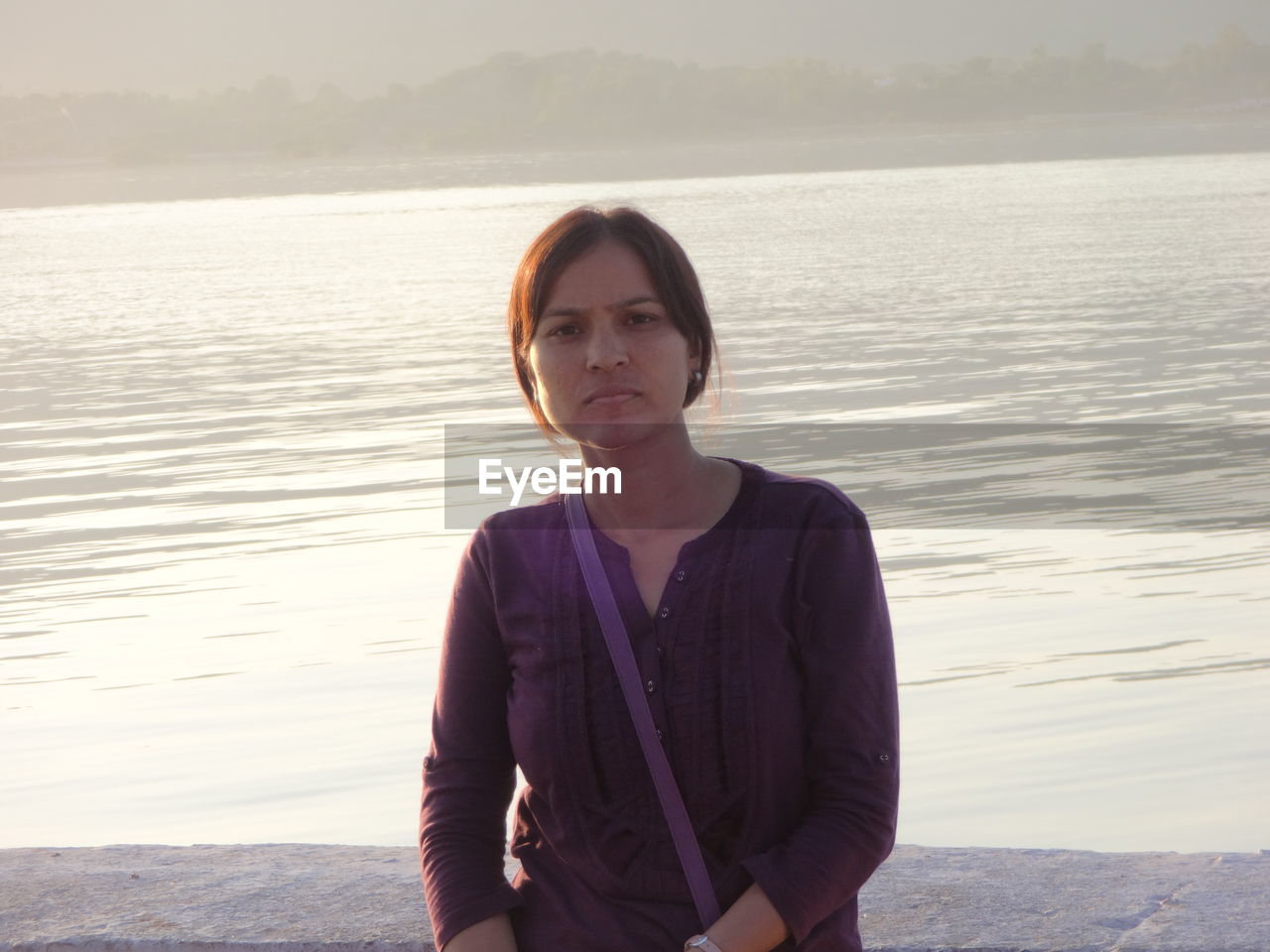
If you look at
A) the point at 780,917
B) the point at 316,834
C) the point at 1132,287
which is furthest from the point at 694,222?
the point at 780,917

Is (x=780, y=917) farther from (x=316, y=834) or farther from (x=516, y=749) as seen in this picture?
(x=316, y=834)

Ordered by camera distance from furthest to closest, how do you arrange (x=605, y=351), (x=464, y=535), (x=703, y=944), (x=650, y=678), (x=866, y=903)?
(x=464, y=535), (x=866, y=903), (x=605, y=351), (x=650, y=678), (x=703, y=944)

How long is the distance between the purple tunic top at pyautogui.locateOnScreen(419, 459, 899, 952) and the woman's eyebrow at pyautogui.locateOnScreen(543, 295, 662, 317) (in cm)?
28

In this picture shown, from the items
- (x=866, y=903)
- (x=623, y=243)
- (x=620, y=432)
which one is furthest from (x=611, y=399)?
(x=866, y=903)

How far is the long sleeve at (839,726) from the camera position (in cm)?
→ 245

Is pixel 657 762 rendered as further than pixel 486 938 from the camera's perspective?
No

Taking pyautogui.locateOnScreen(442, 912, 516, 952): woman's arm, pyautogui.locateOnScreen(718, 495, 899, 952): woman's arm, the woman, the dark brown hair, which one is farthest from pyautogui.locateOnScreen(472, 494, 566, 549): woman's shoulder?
pyautogui.locateOnScreen(442, 912, 516, 952): woman's arm

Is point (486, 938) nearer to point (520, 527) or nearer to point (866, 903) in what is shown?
point (520, 527)

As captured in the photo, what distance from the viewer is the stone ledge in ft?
9.61

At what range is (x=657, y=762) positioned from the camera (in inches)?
97.0

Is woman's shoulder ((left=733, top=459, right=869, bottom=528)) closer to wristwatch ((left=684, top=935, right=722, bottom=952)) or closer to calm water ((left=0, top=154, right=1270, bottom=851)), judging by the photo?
wristwatch ((left=684, top=935, right=722, bottom=952))

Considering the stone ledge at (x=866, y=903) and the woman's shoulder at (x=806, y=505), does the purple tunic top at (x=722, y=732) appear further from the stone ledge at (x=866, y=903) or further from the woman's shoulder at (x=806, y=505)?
Result: the stone ledge at (x=866, y=903)

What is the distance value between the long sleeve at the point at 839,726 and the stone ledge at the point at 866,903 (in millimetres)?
513

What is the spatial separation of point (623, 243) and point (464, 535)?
818 centimetres
